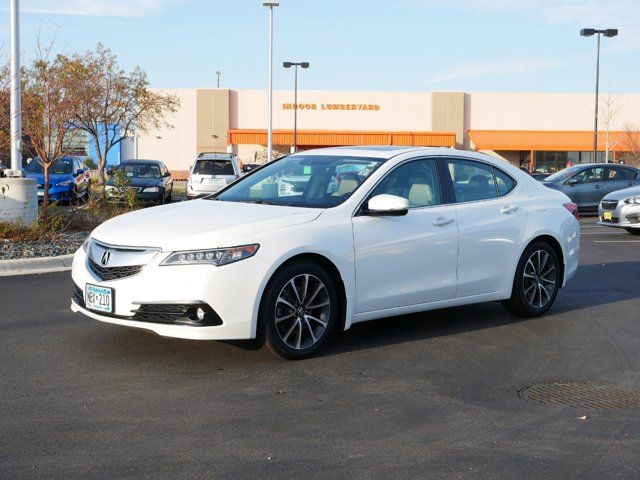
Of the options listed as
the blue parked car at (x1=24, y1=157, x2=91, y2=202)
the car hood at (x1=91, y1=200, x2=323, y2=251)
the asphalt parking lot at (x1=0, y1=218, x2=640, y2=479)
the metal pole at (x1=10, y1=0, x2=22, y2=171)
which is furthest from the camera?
the blue parked car at (x1=24, y1=157, x2=91, y2=202)

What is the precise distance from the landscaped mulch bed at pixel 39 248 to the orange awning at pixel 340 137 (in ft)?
172

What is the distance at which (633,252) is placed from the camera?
47.6 ft

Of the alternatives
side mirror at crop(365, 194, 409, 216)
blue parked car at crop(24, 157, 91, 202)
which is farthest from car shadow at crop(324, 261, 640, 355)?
blue parked car at crop(24, 157, 91, 202)

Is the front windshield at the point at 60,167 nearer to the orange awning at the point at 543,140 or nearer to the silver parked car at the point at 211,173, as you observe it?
the silver parked car at the point at 211,173

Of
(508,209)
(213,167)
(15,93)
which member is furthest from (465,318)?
(213,167)

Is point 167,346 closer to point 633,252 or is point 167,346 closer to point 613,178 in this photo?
point 633,252

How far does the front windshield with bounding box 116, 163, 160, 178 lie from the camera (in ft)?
92.8

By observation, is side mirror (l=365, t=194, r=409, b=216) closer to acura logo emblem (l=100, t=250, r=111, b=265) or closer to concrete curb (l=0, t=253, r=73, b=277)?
acura logo emblem (l=100, t=250, r=111, b=265)

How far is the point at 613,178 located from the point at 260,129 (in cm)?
4509

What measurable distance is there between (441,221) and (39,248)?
7.10m

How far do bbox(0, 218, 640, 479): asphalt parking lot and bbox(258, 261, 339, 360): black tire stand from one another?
14 centimetres

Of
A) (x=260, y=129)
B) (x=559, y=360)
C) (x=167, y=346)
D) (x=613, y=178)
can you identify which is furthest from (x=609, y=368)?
(x=260, y=129)

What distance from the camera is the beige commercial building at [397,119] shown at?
6700cm

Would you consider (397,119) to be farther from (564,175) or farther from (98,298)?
(98,298)
